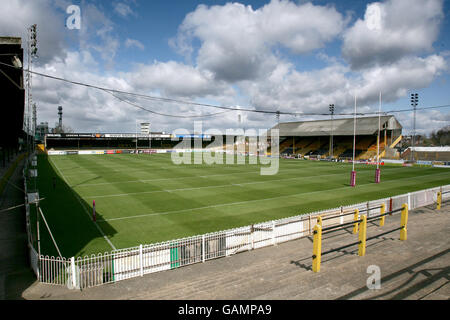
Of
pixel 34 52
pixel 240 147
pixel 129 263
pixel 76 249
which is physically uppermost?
pixel 34 52

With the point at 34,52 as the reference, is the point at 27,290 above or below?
below

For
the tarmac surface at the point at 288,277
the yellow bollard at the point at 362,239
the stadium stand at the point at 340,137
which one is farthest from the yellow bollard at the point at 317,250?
the stadium stand at the point at 340,137

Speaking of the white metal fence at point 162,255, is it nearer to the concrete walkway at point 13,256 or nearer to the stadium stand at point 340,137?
the concrete walkway at point 13,256

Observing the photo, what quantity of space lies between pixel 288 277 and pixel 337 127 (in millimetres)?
68629

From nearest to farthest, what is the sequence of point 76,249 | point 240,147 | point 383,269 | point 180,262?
point 383,269
point 180,262
point 76,249
point 240,147

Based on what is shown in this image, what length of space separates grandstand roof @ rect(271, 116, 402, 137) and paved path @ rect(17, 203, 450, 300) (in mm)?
51587

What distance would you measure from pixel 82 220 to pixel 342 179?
28918mm

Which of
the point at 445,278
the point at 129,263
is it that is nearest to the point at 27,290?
the point at 129,263

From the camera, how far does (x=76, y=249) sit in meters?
13.1

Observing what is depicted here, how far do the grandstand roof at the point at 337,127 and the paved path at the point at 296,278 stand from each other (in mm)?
51587

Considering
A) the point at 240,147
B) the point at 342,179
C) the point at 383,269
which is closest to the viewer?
the point at 383,269

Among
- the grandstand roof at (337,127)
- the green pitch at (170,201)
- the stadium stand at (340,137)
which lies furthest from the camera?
the stadium stand at (340,137)

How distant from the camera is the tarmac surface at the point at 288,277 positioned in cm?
779
